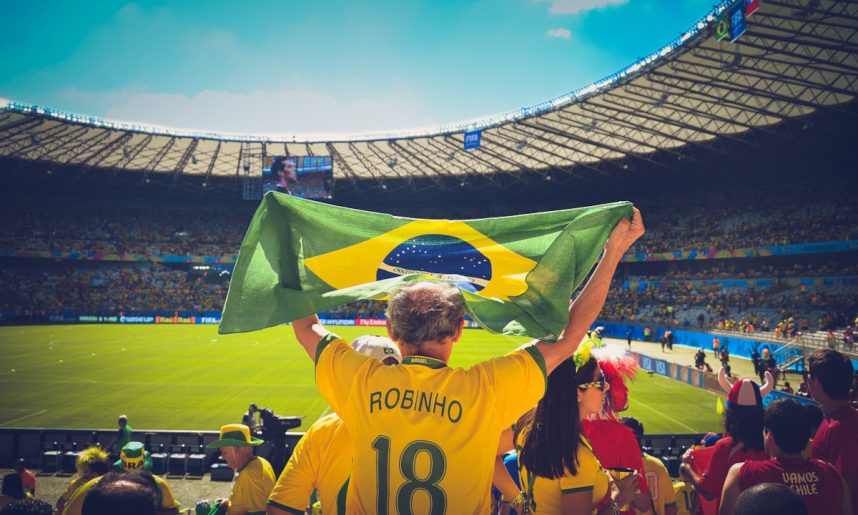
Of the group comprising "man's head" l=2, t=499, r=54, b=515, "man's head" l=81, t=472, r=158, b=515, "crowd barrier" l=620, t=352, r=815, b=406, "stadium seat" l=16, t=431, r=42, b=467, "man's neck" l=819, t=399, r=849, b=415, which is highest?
"man's head" l=81, t=472, r=158, b=515

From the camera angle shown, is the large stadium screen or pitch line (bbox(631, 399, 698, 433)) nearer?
pitch line (bbox(631, 399, 698, 433))

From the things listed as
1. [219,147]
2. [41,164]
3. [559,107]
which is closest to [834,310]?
[559,107]

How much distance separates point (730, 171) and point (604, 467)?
46.1 meters

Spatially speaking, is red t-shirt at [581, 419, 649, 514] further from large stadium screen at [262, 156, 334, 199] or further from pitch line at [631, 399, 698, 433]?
large stadium screen at [262, 156, 334, 199]

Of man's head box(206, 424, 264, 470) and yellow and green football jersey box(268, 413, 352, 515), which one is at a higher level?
yellow and green football jersey box(268, 413, 352, 515)

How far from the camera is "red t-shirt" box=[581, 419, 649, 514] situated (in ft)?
10.8

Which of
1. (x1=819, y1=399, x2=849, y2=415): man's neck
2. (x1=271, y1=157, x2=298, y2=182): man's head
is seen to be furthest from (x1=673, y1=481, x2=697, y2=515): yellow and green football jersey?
(x1=271, y1=157, x2=298, y2=182): man's head

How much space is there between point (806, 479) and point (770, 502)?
126cm

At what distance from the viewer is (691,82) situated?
87.8ft

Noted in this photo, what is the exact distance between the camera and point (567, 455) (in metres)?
2.90

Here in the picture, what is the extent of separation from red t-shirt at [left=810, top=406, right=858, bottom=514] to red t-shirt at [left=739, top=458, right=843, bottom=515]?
111 centimetres

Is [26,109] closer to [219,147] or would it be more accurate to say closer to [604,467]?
[219,147]

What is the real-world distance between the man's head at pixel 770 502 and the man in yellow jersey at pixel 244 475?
394 cm

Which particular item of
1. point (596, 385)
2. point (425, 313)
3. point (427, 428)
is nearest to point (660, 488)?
point (596, 385)
